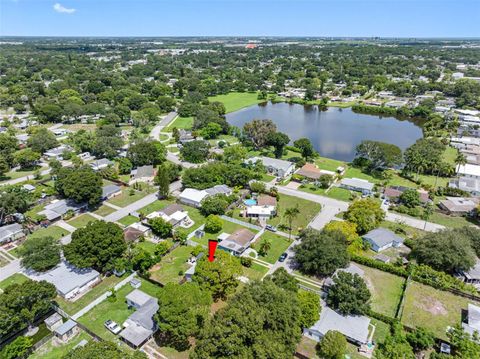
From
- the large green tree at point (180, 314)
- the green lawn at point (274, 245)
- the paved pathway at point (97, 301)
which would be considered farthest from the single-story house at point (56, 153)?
the large green tree at point (180, 314)

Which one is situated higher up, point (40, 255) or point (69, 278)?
point (40, 255)

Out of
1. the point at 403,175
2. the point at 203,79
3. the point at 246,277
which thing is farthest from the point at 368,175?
the point at 203,79

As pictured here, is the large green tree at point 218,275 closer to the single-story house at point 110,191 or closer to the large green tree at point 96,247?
the large green tree at point 96,247

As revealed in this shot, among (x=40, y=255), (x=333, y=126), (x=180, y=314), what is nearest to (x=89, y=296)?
(x=40, y=255)

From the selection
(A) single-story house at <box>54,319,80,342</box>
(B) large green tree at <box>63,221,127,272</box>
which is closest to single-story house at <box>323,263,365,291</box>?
(B) large green tree at <box>63,221,127,272</box>

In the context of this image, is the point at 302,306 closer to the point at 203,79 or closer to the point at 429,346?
the point at 429,346

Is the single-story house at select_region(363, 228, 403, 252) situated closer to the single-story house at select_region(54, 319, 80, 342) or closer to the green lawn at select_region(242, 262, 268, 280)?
the green lawn at select_region(242, 262, 268, 280)

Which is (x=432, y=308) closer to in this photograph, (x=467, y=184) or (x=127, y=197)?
(x=467, y=184)
